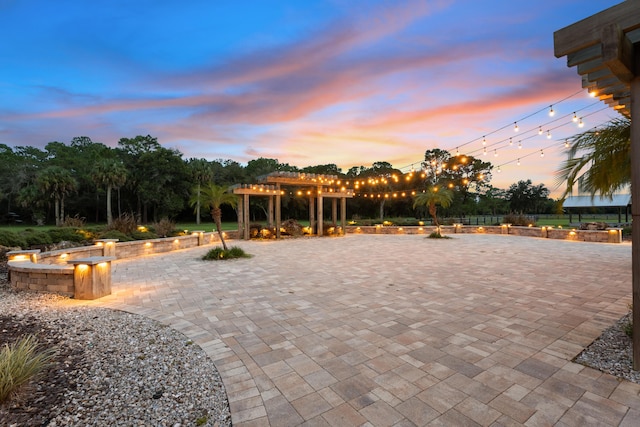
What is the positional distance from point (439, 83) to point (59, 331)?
12228mm

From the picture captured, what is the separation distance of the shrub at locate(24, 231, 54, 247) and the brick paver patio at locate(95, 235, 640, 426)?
3.82 metres

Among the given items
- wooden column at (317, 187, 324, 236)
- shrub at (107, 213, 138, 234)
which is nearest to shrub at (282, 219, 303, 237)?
wooden column at (317, 187, 324, 236)

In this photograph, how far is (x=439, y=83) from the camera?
10.5 metres

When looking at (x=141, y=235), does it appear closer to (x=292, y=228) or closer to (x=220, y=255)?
(x=220, y=255)

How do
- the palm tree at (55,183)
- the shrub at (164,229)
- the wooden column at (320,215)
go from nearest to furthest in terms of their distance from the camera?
1. the shrub at (164,229)
2. the wooden column at (320,215)
3. the palm tree at (55,183)

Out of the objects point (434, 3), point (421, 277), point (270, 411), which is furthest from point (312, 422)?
point (434, 3)

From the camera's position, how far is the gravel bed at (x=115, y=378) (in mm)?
2152

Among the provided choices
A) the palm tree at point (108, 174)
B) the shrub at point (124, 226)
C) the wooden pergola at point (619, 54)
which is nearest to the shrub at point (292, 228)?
the shrub at point (124, 226)

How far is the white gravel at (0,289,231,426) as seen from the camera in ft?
7.13

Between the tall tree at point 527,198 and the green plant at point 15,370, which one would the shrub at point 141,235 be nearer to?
the green plant at point 15,370

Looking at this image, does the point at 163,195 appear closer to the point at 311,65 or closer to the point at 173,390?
the point at 311,65

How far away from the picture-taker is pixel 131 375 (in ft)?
9.02

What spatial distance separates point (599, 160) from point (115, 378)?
7056 mm

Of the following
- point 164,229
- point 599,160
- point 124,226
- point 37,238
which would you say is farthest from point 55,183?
point 599,160
